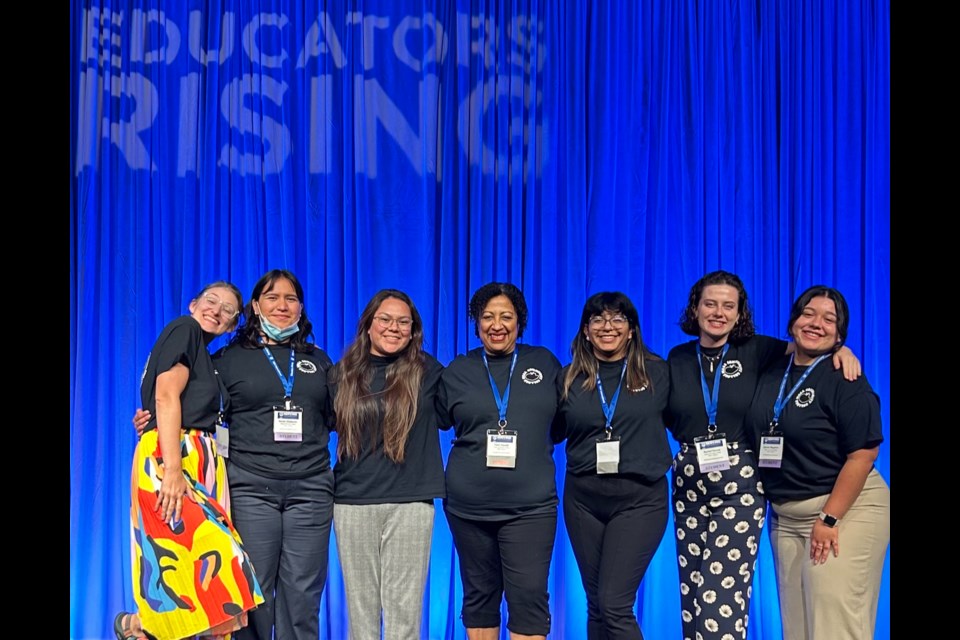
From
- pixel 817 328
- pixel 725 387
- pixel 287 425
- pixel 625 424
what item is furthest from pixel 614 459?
pixel 287 425

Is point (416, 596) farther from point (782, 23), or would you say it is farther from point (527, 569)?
point (782, 23)

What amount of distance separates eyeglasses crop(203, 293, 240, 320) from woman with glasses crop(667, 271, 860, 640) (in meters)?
1.68

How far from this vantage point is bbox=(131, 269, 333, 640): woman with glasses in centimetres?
310

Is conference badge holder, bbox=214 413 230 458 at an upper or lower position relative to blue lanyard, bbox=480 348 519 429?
lower

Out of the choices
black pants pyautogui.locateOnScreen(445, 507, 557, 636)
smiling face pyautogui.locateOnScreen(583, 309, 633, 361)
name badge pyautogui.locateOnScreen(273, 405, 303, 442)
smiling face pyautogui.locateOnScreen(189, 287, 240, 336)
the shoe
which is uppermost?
smiling face pyautogui.locateOnScreen(189, 287, 240, 336)

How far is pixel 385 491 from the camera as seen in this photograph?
309 centimetres

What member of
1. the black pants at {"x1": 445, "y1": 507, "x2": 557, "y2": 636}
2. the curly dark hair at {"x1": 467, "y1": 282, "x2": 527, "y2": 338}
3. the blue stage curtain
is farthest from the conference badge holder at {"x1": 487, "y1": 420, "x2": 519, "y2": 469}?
the blue stage curtain

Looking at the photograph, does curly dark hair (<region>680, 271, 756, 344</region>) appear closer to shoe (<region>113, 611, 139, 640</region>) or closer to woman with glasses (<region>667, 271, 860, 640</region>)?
woman with glasses (<region>667, 271, 860, 640</region>)

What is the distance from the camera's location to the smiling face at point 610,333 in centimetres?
314

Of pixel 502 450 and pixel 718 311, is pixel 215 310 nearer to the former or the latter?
pixel 502 450

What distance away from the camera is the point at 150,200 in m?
4.48

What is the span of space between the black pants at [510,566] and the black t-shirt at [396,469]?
174 millimetres

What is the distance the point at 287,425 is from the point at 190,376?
38cm

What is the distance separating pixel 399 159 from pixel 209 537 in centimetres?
222
